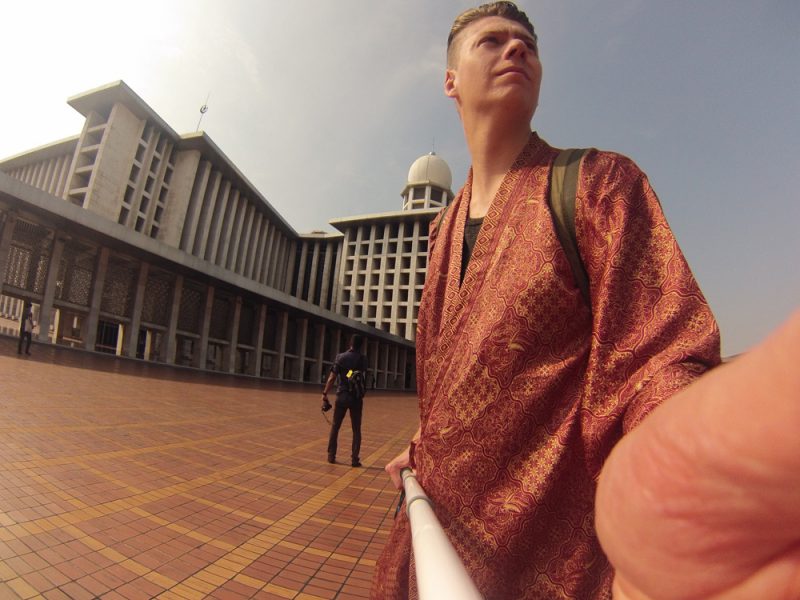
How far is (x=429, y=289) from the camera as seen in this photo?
129cm

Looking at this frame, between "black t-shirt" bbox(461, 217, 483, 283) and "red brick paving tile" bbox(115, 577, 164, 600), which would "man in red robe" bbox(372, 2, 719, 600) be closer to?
"black t-shirt" bbox(461, 217, 483, 283)

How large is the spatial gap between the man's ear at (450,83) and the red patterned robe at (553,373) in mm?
502

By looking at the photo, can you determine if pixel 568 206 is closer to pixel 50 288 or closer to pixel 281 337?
pixel 50 288

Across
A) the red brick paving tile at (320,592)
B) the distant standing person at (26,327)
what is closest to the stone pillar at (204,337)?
the distant standing person at (26,327)

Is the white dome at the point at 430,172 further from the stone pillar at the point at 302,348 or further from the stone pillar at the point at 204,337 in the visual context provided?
the stone pillar at the point at 204,337

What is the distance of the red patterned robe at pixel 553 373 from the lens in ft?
2.29

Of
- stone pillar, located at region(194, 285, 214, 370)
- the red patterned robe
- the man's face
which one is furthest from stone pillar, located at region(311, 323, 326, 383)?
the man's face

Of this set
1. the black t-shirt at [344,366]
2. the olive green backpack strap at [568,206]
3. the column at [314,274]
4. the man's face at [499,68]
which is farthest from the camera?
the column at [314,274]

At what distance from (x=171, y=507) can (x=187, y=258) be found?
1447 centimetres

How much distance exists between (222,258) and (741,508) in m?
38.4

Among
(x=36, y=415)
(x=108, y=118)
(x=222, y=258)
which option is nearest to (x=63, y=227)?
(x=36, y=415)

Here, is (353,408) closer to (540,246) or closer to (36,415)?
(36,415)

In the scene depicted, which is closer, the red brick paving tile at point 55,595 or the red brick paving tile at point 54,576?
the red brick paving tile at point 55,595

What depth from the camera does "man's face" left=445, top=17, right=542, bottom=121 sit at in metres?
1.07
